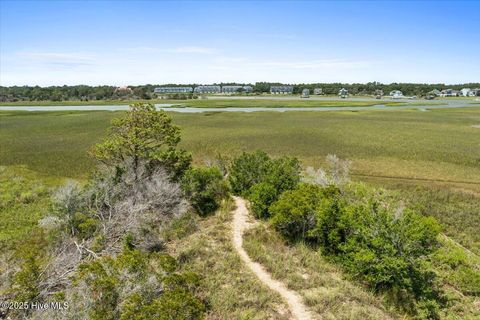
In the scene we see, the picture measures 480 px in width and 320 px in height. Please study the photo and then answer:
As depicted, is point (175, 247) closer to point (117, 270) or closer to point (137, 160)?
point (117, 270)

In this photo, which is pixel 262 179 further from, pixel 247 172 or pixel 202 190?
pixel 202 190

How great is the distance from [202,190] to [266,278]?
37.9 feet

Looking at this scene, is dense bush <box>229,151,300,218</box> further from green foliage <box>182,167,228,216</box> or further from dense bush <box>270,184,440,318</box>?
green foliage <box>182,167,228,216</box>

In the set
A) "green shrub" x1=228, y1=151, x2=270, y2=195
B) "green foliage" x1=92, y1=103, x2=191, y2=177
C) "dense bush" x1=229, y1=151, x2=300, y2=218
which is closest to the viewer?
"dense bush" x1=229, y1=151, x2=300, y2=218

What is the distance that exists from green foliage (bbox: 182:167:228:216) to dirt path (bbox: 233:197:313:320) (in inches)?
109

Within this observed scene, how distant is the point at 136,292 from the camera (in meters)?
11.6

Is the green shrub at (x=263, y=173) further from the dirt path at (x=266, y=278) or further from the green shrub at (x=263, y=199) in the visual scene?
the dirt path at (x=266, y=278)

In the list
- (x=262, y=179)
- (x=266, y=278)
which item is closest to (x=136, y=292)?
(x=266, y=278)

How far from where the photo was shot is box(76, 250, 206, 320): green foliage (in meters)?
10.6

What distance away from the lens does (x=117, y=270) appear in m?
12.2

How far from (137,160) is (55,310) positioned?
15902 mm

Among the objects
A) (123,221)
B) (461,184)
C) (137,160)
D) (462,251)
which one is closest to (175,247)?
(123,221)

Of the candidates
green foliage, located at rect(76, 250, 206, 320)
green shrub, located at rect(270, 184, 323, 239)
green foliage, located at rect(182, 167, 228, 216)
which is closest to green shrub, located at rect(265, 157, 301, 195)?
green shrub, located at rect(270, 184, 323, 239)

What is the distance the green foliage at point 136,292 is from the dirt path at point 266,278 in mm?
4101
